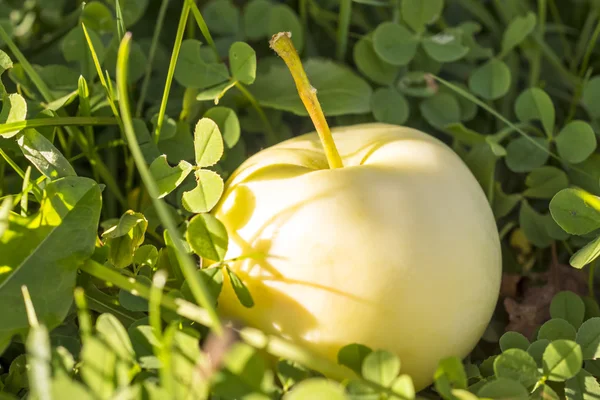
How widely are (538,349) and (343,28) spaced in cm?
58

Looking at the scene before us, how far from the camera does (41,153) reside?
830mm

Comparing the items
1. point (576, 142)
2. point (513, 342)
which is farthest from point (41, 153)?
point (576, 142)

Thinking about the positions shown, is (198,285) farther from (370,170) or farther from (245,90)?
(245,90)

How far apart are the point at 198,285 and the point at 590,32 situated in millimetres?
931

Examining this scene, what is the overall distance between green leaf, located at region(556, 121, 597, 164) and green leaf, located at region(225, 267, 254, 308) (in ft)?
1.72

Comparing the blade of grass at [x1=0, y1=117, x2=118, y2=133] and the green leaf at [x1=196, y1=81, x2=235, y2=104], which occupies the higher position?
the blade of grass at [x1=0, y1=117, x2=118, y2=133]

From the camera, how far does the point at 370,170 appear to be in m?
0.80

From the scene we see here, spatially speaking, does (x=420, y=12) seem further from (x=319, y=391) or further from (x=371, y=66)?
(x=319, y=391)

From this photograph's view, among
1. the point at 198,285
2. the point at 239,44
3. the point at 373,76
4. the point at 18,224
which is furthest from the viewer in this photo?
the point at 373,76

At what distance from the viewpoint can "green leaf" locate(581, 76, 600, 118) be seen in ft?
3.45

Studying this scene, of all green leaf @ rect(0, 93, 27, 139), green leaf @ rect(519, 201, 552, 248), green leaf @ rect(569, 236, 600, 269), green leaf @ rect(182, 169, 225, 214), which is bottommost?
green leaf @ rect(519, 201, 552, 248)

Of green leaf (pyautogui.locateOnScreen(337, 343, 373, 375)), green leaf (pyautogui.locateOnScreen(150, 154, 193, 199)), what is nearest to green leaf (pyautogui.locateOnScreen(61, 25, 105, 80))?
green leaf (pyautogui.locateOnScreen(150, 154, 193, 199))

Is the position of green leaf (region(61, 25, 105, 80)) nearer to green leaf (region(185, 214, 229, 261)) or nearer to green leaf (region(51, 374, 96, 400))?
green leaf (region(185, 214, 229, 261))

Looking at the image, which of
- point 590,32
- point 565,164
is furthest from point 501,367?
point 590,32
